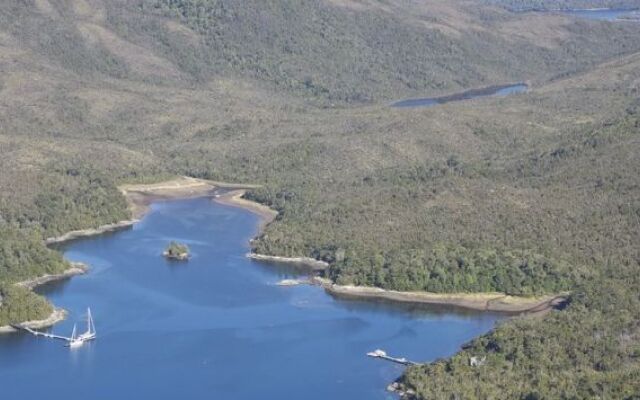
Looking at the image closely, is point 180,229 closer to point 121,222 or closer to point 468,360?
point 121,222

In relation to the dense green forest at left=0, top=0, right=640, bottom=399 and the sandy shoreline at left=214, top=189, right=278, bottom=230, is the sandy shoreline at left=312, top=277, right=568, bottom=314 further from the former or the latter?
the sandy shoreline at left=214, top=189, right=278, bottom=230

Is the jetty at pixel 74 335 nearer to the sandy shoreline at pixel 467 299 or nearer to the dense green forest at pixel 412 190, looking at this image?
the dense green forest at pixel 412 190

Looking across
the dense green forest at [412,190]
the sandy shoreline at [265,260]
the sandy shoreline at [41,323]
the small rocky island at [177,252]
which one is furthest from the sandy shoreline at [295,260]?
the sandy shoreline at [41,323]

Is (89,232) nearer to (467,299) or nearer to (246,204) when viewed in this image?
(246,204)

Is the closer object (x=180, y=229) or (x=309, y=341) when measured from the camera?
(x=309, y=341)

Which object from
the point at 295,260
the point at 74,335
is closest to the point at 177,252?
the point at 295,260

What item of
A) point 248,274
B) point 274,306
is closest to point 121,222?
point 248,274
